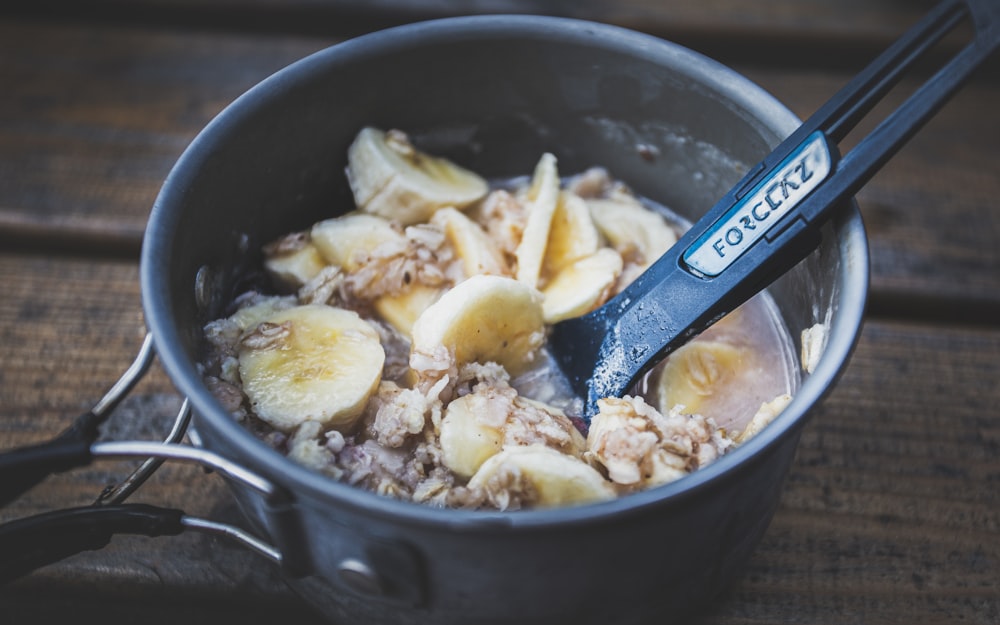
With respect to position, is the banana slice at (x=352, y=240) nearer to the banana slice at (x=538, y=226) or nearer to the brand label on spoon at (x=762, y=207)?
the banana slice at (x=538, y=226)

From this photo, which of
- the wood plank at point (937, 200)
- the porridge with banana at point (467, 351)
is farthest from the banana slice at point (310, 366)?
the wood plank at point (937, 200)

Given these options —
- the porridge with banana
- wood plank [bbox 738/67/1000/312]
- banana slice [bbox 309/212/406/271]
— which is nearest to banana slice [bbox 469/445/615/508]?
the porridge with banana

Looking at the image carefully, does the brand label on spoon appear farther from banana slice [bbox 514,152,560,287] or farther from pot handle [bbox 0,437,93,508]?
pot handle [bbox 0,437,93,508]

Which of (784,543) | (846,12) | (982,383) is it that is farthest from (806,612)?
(846,12)

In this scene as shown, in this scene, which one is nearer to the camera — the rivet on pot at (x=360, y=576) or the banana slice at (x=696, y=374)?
the rivet on pot at (x=360, y=576)

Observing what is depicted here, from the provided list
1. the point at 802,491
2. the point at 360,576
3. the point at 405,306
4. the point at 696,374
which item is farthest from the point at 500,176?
the point at 360,576
